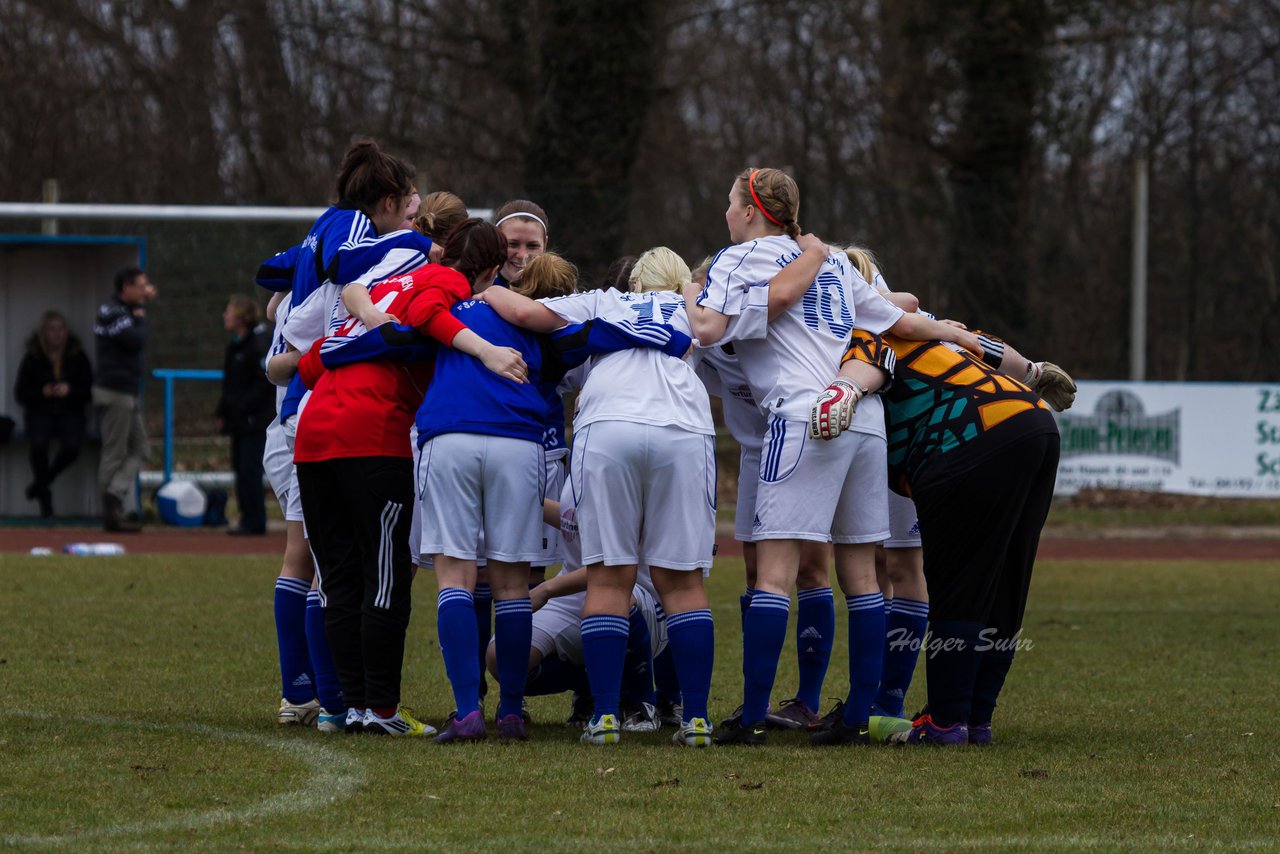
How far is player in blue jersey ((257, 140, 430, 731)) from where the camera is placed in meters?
5.80

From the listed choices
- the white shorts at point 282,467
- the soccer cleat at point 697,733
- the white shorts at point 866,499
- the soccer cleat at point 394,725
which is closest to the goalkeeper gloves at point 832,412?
the white shorts at point 866,499

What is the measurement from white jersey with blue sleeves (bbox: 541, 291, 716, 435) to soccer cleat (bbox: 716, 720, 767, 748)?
100 centimetres

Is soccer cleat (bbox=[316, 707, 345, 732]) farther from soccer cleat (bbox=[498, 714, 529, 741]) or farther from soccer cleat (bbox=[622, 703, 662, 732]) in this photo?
soccer cleat (bbox=[622, 703, 662, 732])

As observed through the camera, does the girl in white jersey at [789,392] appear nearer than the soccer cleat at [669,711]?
Yes

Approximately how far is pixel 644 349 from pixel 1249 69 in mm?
21344

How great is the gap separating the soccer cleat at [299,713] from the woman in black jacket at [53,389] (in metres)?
9.97

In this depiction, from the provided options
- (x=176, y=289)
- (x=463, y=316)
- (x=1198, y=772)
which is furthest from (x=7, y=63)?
(x=1198, y=772)

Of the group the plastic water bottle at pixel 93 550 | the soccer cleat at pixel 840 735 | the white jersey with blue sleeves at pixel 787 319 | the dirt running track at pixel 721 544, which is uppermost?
the white jersey with blue sleeves at pixel 787 319

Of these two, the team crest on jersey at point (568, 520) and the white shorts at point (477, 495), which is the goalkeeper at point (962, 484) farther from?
the team crest on jersey at point (568, 520)

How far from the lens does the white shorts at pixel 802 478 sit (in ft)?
18.0

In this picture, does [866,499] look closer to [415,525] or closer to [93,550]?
[415,525]

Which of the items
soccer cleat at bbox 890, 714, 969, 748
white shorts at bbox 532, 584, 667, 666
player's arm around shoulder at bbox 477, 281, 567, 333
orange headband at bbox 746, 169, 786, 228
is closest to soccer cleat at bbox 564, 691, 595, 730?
white shorts at bbox 532, 584, 667, 666

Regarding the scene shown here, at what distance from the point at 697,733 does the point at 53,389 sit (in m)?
11.1

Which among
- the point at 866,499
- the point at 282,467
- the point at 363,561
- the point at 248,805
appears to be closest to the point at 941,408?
the point at 866,499
